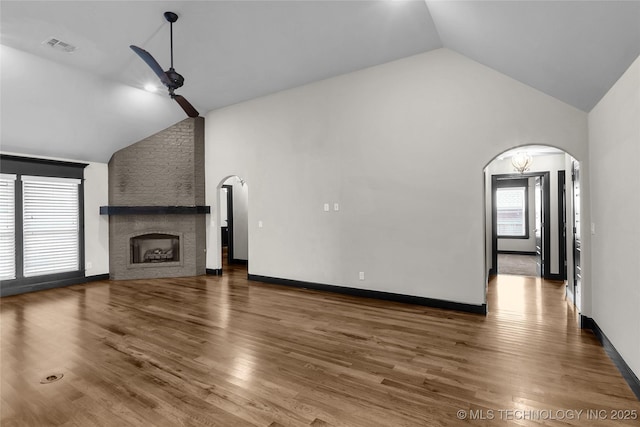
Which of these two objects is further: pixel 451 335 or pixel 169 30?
pixel 169 30

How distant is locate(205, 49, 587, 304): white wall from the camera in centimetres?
397

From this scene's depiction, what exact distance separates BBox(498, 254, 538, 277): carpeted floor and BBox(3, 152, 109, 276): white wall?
857cm

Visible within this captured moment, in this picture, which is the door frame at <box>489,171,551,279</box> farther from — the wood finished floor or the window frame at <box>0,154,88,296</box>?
the window frame at <box>0,154,88,296</box>

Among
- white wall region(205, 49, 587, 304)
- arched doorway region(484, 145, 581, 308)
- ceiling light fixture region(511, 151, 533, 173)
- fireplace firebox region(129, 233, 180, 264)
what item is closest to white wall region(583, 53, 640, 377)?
white wall region(205, 49, 587, 304)

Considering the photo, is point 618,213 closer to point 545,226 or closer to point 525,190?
point 545,226

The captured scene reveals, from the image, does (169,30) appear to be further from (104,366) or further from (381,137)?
(104,366)

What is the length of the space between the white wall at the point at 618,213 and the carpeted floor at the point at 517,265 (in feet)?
12.6

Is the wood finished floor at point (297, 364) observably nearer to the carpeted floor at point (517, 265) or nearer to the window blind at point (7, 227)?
the window blind at point (7, 227)

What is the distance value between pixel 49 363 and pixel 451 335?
3864 millimetres

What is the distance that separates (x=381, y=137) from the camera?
186 inches

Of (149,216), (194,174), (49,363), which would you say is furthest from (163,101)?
(49,363)

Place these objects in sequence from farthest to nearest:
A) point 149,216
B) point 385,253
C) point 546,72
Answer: point 149,216 → point 385,253 → point 546,72

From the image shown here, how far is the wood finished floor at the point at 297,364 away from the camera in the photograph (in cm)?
209

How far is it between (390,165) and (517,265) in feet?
18.4
